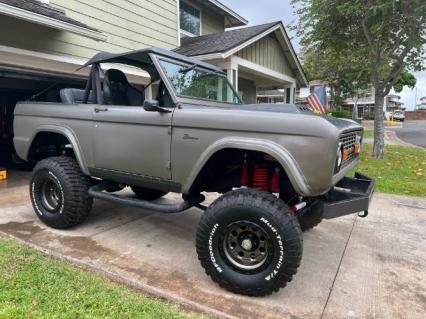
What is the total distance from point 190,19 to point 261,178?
10.3m

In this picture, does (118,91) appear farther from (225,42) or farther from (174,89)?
(225,42)

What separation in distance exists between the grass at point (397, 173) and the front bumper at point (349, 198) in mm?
3406

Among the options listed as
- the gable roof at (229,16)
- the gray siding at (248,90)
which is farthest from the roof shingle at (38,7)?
the gray siding at (248,90)

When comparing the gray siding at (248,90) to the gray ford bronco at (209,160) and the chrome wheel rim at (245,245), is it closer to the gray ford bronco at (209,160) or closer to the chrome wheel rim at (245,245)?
the gray ford bronco at (209,160)

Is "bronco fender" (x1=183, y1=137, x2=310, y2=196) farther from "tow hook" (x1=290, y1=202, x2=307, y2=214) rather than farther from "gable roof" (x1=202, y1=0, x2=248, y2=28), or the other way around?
"gable roof" (x1=202, y1=0, x2=248, y2=28)

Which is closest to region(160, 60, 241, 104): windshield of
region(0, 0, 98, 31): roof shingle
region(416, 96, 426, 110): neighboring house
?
region(0, 0, 98, 31): roof shingle

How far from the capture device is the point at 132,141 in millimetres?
3262

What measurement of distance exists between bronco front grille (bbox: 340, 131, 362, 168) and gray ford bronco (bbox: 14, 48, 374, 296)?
18 mm

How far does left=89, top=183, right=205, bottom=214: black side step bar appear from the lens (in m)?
3.06

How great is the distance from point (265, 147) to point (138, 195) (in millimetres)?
3062

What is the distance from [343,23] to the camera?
32.0 ft

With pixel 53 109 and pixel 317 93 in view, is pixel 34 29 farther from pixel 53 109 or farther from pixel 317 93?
pixel 317 93

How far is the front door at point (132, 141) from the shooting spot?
3.07 meters

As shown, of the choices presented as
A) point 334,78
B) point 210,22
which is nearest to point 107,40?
point 210,22
